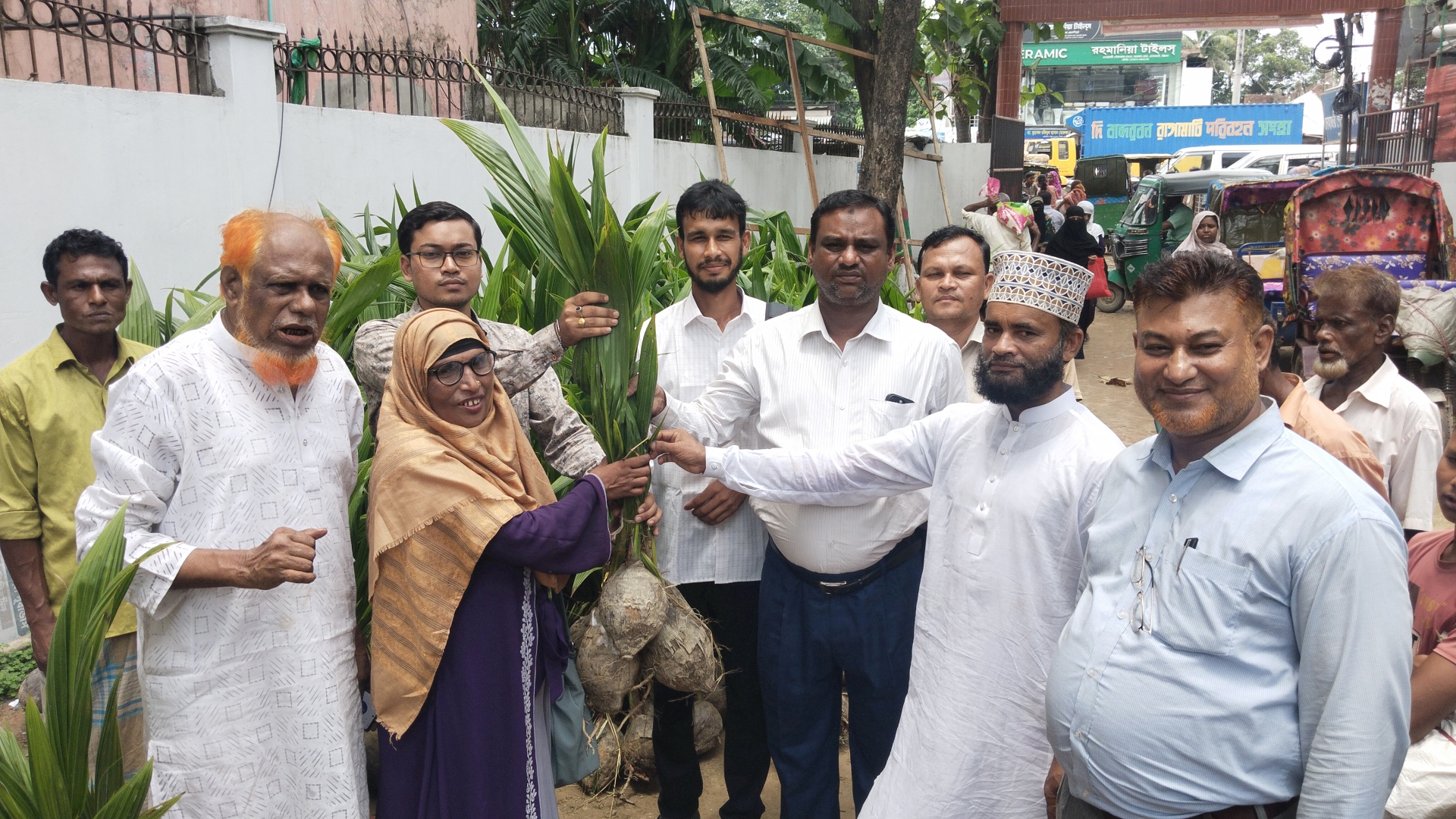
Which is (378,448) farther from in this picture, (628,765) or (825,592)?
(628,765)

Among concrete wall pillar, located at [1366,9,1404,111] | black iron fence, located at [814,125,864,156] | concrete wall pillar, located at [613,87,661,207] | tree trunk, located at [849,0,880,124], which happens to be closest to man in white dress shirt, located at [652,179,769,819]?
concrete wall pillar, located at [613,87,661,207]

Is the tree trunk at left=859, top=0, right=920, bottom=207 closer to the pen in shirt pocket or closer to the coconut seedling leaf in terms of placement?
the pen in shirt pocket

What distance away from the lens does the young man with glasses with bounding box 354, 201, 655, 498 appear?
2518mm

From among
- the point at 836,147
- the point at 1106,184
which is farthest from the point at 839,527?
the point at 1106,184

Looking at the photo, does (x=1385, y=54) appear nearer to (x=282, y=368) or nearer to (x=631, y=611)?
(x=631, y=611)

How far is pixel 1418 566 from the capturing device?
2.07 meters

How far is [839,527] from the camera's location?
8.46 feet

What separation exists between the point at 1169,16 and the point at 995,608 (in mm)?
13135

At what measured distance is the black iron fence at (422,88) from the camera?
5.86 metres

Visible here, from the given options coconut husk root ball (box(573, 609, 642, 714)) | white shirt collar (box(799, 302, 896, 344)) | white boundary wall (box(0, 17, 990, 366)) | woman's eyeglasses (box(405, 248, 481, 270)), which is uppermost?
white boundary wall (box(0, 17, 990, 366))

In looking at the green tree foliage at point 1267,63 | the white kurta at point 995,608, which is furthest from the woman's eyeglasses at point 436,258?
the green tree foliage at point 1267,63

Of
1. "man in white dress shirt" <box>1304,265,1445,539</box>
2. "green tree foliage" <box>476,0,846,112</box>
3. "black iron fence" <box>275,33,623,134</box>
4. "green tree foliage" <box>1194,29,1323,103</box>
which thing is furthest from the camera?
"green tree foliage" <box>1194,29,1323,103</box>

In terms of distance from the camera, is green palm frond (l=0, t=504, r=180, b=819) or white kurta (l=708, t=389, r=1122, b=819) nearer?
green palm frond (l=0, t=504, r=180, b=819)

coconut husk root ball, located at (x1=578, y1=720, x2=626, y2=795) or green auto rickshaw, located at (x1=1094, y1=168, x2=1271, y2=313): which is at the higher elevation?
green auto rickshaw, located at (x1=1094, y1=168, x2=1271, y2=313)
